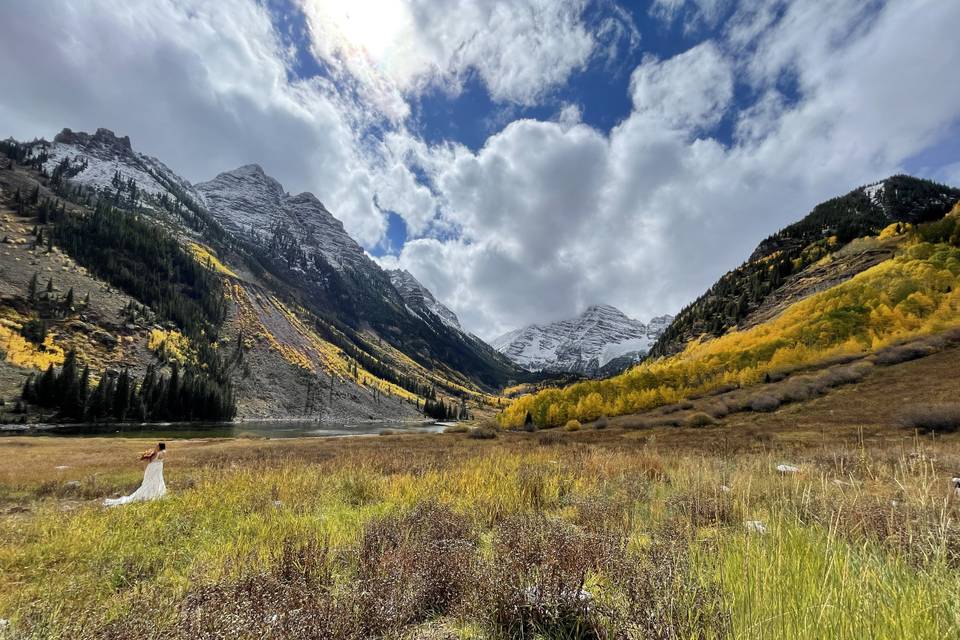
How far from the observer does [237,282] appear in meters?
167

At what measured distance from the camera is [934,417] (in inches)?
630

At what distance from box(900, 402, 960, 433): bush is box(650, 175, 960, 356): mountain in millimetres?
69477

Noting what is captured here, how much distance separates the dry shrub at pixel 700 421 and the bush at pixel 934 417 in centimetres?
1383

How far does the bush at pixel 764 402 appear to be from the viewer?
98.4 feet

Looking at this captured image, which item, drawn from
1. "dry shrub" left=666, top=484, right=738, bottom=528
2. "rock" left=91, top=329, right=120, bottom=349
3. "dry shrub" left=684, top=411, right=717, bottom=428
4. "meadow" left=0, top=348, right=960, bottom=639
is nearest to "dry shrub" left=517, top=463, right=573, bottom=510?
"meadow" left=0, top=348, right=960, bottom=639

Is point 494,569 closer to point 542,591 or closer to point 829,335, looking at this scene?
point 542,591

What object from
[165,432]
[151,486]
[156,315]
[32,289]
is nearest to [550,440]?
[151,486]

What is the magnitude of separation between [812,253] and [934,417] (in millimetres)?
100628

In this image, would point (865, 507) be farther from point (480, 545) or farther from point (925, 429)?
point (925, 429)

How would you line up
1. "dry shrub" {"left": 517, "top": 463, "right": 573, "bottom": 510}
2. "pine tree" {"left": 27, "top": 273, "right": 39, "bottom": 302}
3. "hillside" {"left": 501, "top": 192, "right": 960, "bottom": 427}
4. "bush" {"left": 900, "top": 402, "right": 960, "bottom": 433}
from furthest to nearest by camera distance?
"pine tree" {"left": 27, "top": 273, "right": 39, "bottom": 302}, "hillside" {"left": 501, "top": 192, "right": 960, "bottom": 427}, "bush" {"left": 900, "top": 402, "right": 960, "bottom": 433}, "dry shrub" {"left": 517, "top": 463, "right": 573, "bottom": 510}

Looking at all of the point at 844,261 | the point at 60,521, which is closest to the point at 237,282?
the point at 60,521

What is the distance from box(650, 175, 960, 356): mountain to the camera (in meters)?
79.1

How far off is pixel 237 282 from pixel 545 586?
198m

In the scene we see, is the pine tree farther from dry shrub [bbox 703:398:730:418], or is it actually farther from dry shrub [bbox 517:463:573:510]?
dry shrub [bbox 703:398:730:418]
